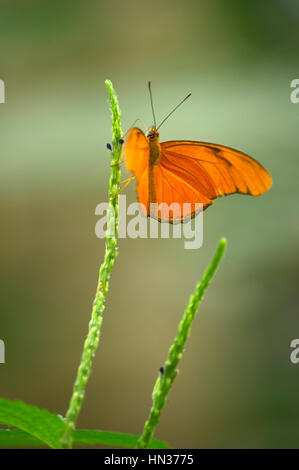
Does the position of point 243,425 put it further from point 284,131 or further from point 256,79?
point 256,79

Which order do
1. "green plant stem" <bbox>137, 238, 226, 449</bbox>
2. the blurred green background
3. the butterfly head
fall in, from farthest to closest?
1. the blurred green background
2. the butterfly head
3. "green plant stem" <bbox>137, 238, 226, 449</bbox>

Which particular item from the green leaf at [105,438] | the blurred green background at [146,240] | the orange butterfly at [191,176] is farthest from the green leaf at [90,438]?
the blurred green background at [146,240]

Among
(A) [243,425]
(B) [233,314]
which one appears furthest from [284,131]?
(A) [243,425]

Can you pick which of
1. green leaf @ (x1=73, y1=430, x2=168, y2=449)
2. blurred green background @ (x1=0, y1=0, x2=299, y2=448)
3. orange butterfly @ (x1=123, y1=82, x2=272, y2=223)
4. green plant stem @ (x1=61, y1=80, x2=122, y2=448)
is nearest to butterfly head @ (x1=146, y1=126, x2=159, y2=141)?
orange butterfly @ (x1=123, y1=82, x2=272, y2=223)

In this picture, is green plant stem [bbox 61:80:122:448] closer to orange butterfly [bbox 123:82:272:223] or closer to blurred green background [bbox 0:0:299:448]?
orange butterfly [bbox 123:82:272:223]

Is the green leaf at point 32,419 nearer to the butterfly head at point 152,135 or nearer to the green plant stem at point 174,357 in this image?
the green plant stem at point 174,357

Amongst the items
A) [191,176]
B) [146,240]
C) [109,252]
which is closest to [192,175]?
[191,176]
